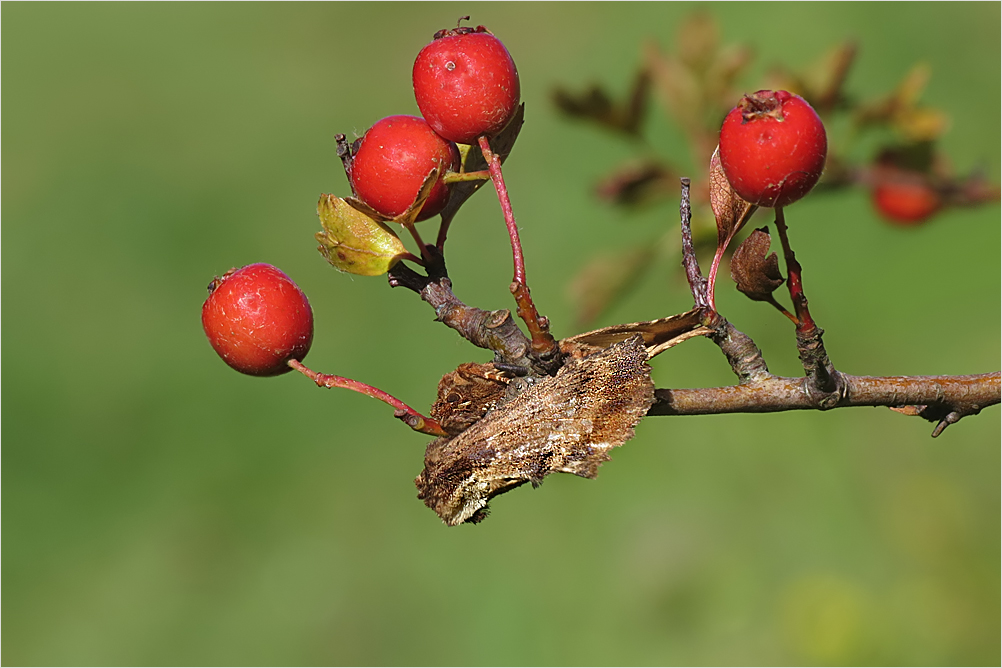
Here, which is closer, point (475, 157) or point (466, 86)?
point (466, 86)

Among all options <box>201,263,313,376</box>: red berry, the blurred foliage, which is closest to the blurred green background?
the blurred foliage

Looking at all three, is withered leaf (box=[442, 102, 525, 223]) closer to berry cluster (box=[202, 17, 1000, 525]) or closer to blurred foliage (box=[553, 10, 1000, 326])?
berry cluster (box=[202, 17, 1000, 525])

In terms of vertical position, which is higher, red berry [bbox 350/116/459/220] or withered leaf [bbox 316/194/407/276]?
red berry [bbox 350/116/459/220]

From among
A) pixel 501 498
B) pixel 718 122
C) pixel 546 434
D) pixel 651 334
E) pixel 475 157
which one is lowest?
pixel 501 498

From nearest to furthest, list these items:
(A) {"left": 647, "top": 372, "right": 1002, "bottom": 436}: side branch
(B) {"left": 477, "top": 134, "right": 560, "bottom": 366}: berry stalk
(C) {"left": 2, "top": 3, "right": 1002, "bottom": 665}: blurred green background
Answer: (B) {"left": 477, "top": 134, "right": 560, "bottom": 366}: berry stalk < (A) {"left": 647, "top": 372, "right": 1002, "bottom": 436}: side branch < (C) {"left": 2, "top": 3, "right": 1002, "bottom": 665}: blurred green background

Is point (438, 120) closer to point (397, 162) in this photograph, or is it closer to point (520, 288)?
point (397, 162)

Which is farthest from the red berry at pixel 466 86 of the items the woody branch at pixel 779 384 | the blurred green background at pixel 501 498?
the blurred green background at pixel 501 498

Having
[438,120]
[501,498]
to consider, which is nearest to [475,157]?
[438,120]

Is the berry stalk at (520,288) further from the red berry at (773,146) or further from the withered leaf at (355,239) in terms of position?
the red berry at (773,146)
